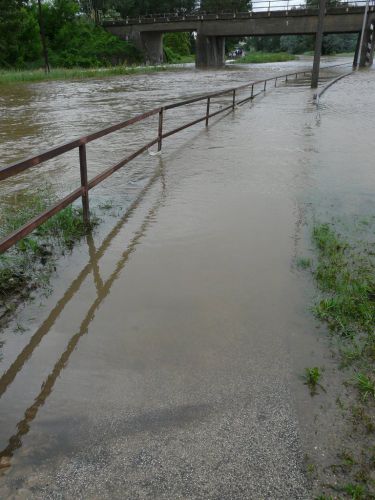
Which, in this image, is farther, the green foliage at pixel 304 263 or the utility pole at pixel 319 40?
the utility pole at pixel 319 40

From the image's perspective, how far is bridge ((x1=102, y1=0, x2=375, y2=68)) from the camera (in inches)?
1976

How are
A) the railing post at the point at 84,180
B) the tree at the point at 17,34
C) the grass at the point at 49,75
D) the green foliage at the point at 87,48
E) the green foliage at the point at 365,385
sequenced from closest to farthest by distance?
the green foliage at the point at 365,385, the railing post at the point at 84,180, the grass at the point at 49,75, the tree at the point at 17,34, the green foliage at the point at 87,48

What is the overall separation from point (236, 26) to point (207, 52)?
18.4 ft

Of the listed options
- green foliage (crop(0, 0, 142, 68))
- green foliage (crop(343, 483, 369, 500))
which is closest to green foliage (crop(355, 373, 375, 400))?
green foliage (crop(343, 483, 369, 500))

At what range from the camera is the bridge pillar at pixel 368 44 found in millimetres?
50000

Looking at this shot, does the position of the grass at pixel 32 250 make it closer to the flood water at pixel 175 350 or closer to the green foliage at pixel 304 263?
the flood water at pixel 175 350

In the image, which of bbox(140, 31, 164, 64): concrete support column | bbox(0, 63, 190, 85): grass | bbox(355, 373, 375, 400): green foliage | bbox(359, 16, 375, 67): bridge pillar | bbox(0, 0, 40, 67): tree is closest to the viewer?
Result: bbox(355, 373, 375, 400): green foliage

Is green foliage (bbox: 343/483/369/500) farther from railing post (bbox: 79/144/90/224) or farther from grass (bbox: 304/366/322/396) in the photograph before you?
railing post (bbox: 79/144/90/224)

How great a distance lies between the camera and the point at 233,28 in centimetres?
5666

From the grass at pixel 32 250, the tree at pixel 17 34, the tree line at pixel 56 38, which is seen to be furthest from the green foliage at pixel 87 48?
the grass at pixel 32 250

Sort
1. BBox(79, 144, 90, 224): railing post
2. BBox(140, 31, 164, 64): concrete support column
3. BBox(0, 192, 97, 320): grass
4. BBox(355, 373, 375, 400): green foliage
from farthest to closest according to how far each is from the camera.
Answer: BBox(140, 31, 164, 64): concrete support column < BBox(79, 144, 90, 224): railing post < BBox(0, 192, 97, 320): grass < BBox(355, 373, 375, 400): green foliage

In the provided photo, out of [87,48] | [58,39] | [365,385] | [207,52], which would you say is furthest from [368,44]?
[365,385]

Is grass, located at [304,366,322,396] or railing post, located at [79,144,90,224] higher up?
railing post, located at [79,144,90,224]

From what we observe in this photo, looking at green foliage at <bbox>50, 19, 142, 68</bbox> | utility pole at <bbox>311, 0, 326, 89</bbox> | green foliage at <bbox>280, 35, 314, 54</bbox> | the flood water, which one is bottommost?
the flood water
